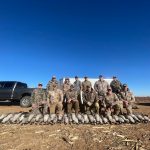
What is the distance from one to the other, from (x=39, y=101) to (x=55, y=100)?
2.76 feet

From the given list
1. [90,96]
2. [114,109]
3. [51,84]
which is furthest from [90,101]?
[51,84]

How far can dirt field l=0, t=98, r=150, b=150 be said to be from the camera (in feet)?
28.4

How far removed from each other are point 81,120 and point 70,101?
2621 millimetres

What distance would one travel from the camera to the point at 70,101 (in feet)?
49.4

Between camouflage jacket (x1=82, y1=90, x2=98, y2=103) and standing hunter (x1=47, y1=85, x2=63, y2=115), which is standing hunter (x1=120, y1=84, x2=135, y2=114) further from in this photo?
standing hunter (x1=47, y1=85, x2=63, y2=115)

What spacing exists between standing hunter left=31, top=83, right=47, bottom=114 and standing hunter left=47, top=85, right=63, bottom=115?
282mm

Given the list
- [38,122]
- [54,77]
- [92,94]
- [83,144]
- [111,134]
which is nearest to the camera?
[83,144]

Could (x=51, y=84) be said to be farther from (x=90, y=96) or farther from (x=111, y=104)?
(x=111, y=104)

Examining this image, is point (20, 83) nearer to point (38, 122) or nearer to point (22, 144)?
point (38, 122)

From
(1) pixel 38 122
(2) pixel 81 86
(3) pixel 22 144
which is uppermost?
(2) pixel 81 86

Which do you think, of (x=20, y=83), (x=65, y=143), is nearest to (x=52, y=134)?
(x=65, y=143)

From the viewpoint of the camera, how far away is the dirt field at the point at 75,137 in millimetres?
8648

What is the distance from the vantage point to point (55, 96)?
14922mm

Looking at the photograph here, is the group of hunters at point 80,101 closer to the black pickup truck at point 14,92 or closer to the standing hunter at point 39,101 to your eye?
the standing hunter at point 39,101
